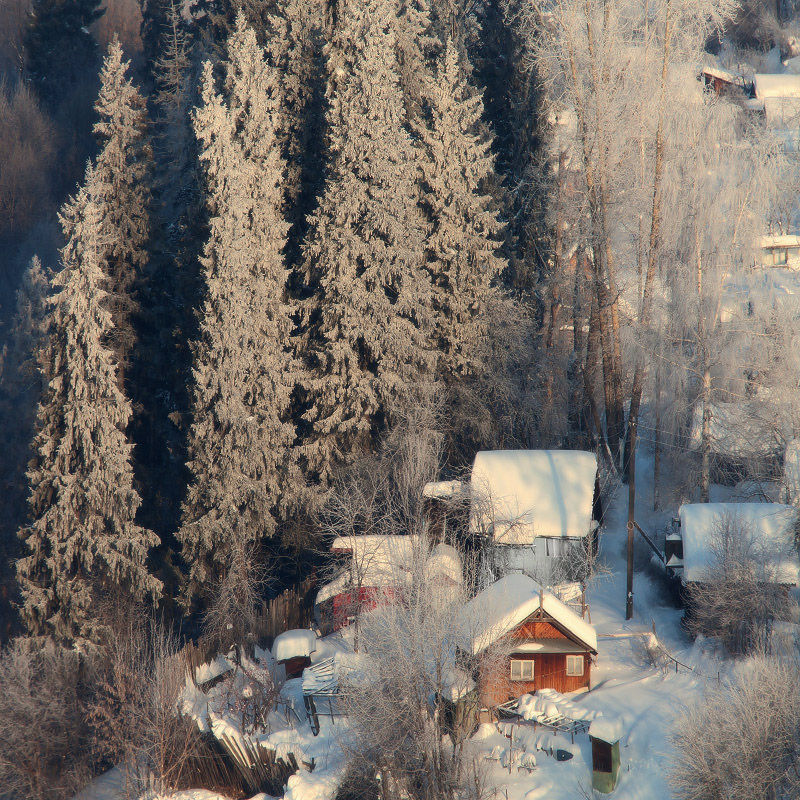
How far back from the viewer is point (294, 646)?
2122cm

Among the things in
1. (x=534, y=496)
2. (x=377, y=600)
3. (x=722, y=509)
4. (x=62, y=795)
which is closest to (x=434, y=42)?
(x=534, y=496)

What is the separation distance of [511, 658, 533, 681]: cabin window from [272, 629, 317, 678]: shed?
499cm

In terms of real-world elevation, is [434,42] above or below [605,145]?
above

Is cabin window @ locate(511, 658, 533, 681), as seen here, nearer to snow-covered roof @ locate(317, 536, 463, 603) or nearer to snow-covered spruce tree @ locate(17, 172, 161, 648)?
snow-covered roof @ locate(317, 536, 463, 603)

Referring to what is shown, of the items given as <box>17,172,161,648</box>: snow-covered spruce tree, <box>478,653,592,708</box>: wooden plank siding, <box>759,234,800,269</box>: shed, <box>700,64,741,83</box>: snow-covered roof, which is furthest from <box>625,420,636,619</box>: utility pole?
<box>700,64,741,83</box>: snow-covered roof

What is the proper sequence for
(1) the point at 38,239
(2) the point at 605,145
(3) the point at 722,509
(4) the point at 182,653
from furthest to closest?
(1) the point at 38,239
(2) the point at 605,145
(3) the point at 722,509
(4) the point at 182,653

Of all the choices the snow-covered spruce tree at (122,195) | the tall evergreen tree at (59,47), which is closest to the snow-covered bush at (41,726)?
the snow-covered spruce tree at (122,195)

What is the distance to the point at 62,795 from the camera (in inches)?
798

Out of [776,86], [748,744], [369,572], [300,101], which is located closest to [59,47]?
[300,101]

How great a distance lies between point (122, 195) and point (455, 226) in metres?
10.7

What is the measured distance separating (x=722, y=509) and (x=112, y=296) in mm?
18478

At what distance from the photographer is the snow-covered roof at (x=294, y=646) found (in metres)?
21.2

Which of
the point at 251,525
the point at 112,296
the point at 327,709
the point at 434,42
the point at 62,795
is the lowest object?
the point at 62,795

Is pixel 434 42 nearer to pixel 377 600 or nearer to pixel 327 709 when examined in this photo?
pixel 377 600
